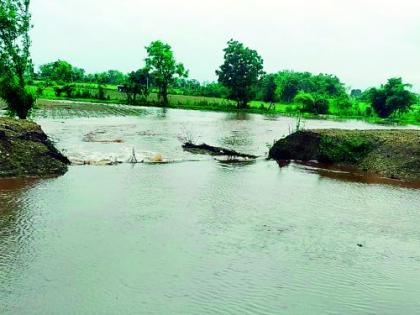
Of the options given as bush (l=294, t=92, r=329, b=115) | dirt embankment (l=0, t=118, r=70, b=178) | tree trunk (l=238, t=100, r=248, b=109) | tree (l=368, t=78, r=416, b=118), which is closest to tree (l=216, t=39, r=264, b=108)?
tree trunk (l=238, t=100, r=248, b=109)

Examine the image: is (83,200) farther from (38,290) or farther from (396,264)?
(396,264)

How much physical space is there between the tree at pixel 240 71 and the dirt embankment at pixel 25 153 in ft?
153

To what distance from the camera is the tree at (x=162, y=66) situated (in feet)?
197

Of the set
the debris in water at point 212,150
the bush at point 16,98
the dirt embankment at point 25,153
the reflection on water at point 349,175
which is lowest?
the reflection on water at point 349,175

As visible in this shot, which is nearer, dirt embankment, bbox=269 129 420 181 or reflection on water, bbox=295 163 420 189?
reflection on water, bbox=295 163 420 189

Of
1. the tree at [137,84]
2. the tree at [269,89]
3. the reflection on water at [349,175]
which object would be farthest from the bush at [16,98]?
the tree at [269,89]

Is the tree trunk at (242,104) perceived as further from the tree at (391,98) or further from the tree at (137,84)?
the tree at (391,98)

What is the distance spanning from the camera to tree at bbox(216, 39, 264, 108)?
61931 millimetres

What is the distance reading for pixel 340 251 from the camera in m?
10.0

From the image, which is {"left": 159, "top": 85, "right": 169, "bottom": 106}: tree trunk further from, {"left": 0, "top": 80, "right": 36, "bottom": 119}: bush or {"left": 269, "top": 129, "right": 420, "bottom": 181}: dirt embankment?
{"left": 269, "top": 129, "right": 420, "bottom": 181}: dirt embankment

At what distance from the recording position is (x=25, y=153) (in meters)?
16.1

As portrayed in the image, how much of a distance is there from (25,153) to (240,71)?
4833 centimetres

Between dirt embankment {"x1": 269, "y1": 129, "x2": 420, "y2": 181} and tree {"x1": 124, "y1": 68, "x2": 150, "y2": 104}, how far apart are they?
39.2m

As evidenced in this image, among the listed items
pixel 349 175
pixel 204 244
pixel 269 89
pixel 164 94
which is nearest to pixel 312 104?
pixel 269 89
